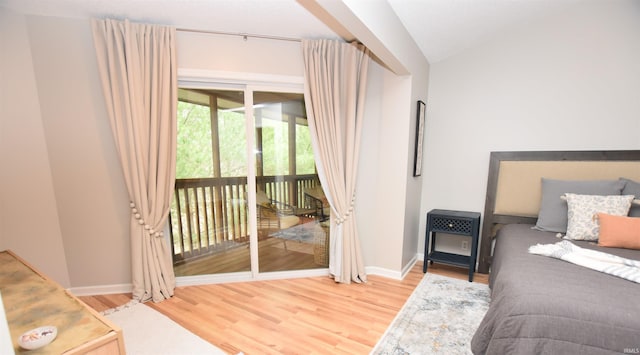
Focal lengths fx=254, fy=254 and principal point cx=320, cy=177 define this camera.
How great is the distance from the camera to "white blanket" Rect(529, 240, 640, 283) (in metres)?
1.44

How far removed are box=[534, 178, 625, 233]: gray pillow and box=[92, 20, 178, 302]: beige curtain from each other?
3.49m

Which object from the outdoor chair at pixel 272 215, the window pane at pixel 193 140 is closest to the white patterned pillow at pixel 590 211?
the outdoor chair at pixel 272 215

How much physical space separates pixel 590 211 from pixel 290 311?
103 inches

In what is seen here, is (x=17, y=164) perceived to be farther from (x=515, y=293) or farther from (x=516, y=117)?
(x=516, y=117)

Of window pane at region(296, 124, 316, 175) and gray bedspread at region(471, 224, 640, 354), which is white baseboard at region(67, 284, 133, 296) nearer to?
window pane at region(296, 124, 316, 175)

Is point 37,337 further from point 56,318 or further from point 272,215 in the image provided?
point 272,215

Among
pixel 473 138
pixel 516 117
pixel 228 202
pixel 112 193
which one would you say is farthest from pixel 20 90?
pixel 516 117

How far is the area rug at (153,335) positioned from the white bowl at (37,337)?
2.93 ft

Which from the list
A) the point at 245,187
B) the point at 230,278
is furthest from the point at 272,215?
the point at 230,278

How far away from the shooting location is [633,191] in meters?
2.11

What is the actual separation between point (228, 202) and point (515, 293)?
2514mm

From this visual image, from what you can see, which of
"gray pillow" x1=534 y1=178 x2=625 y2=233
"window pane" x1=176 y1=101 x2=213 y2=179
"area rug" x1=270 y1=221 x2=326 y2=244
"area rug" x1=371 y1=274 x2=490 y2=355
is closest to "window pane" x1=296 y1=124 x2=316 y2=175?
"area rug" x1=270 y1=221 x2=326 y2=244

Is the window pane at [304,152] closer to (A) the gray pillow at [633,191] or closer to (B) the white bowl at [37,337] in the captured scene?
(B) the white bowl at [37,337]

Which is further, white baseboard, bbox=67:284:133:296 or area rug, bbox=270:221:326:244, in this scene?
area rug, bbox=270:221:326:244
